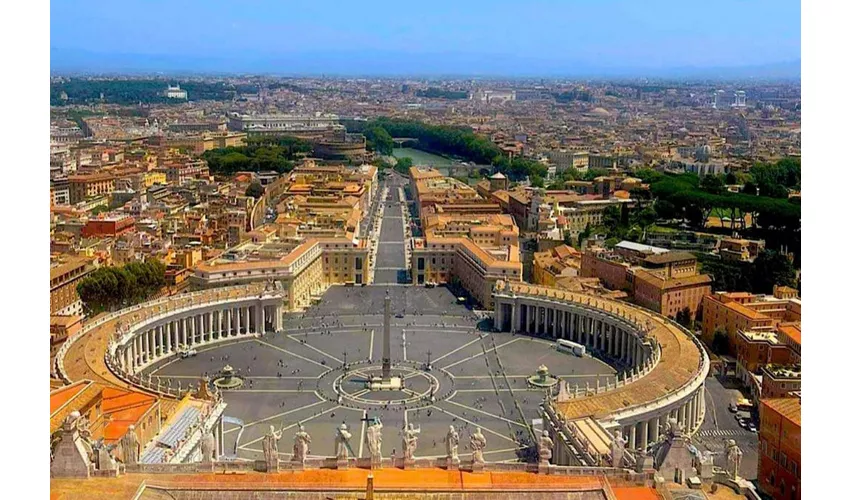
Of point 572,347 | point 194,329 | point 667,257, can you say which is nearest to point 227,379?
point 194,329

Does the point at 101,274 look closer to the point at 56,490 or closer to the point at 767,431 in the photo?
the point at 56,490

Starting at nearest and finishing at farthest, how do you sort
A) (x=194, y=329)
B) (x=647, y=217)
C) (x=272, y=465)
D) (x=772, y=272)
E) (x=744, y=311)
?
(x=272, y=465) → (x=744, y=311) → (x=194, y=329) → (x=772, y=272) → (x=647, y=217)

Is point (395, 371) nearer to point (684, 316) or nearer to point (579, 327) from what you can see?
point (579, 327)

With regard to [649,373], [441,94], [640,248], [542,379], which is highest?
[441,94]

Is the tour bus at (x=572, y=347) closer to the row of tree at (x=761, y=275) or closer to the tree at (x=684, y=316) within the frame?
the tree at (x=684, y=316)

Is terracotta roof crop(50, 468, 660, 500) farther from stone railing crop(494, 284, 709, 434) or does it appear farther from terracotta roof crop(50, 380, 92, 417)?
stone railing crop(494, 284, 709, 434)
